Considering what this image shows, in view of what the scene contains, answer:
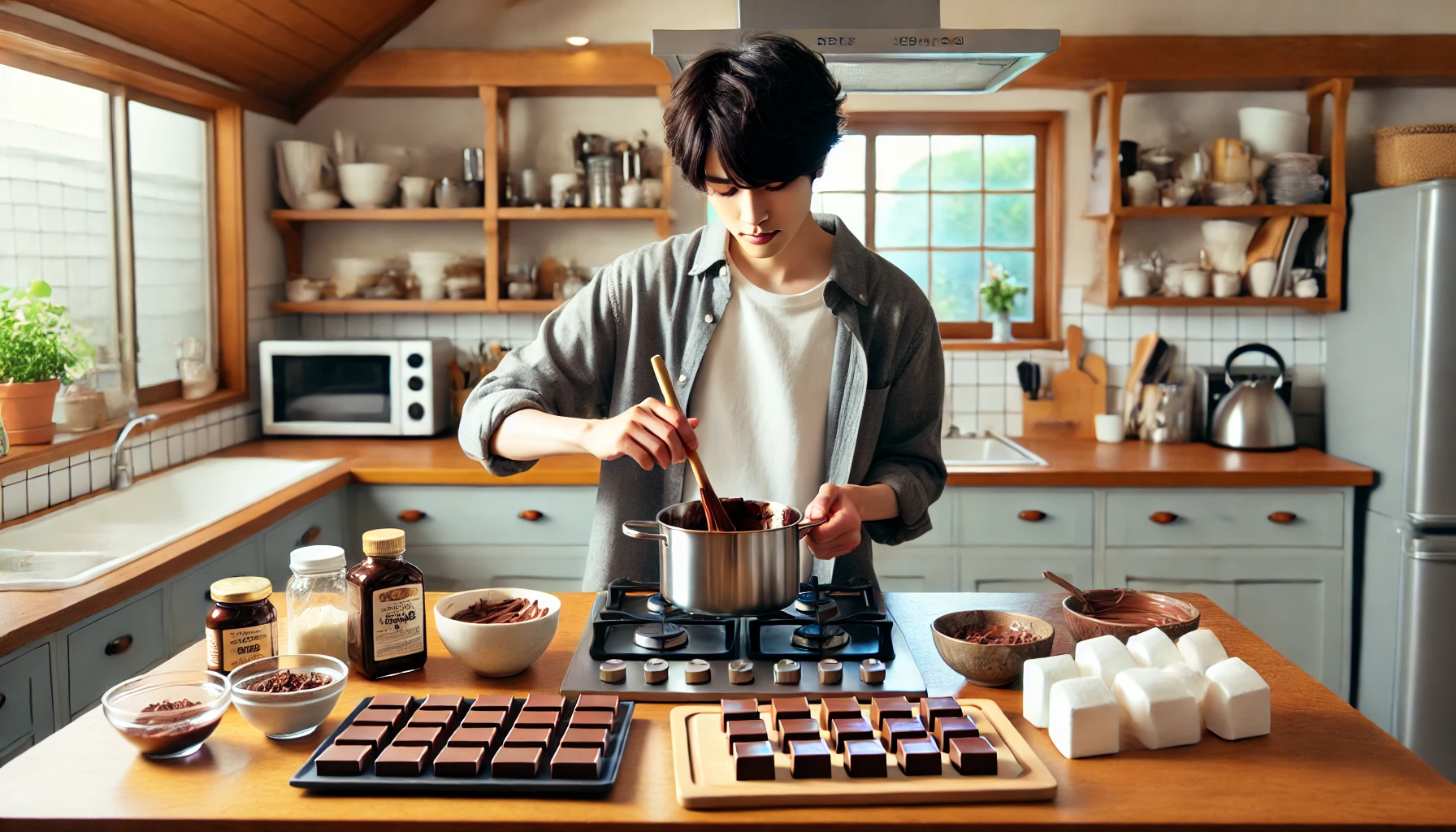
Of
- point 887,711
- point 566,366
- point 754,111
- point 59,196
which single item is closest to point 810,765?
point 887,711

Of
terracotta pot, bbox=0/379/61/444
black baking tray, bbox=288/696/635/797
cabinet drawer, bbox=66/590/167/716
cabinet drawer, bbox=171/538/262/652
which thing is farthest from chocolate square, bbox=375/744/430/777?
terracotta pot, bbox=0/379/61/444

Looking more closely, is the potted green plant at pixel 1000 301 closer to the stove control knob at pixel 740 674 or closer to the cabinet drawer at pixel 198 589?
the cabinet drawer at pixel 198 589

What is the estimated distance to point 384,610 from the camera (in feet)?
4.33

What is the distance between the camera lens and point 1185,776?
1.09 meters

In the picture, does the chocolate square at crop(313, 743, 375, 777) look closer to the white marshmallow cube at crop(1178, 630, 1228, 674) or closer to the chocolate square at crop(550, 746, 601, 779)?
the chocolate square at crop(550, 746, 601, 779)

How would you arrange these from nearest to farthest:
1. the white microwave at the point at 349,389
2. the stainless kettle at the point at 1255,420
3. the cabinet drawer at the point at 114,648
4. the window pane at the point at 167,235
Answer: the cabinet drawer at the point at 114,648 → the window pane at the point at 167,235 → the stainless kettle at the point at 1255,420 → the white microwave at the point at 349,389

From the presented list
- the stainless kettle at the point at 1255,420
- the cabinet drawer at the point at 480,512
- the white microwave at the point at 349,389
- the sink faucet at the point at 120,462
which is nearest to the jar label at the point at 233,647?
the sink faucet at the point at 120,462

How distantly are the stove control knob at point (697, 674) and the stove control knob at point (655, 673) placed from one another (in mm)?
25

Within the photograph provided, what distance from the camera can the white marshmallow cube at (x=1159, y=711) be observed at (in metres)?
1.14

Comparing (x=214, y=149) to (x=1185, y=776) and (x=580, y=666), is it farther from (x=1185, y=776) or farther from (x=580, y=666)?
(x=1185, y=776)

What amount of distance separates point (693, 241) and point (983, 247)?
7.57ft

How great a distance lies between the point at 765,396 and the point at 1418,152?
2573 mm

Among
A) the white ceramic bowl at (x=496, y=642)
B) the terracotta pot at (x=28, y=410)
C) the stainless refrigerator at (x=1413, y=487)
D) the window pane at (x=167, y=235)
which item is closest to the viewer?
the white ceramic bowl at (x=496, y=642)

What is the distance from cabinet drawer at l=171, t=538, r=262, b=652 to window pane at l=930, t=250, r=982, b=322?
2352 millimetres
